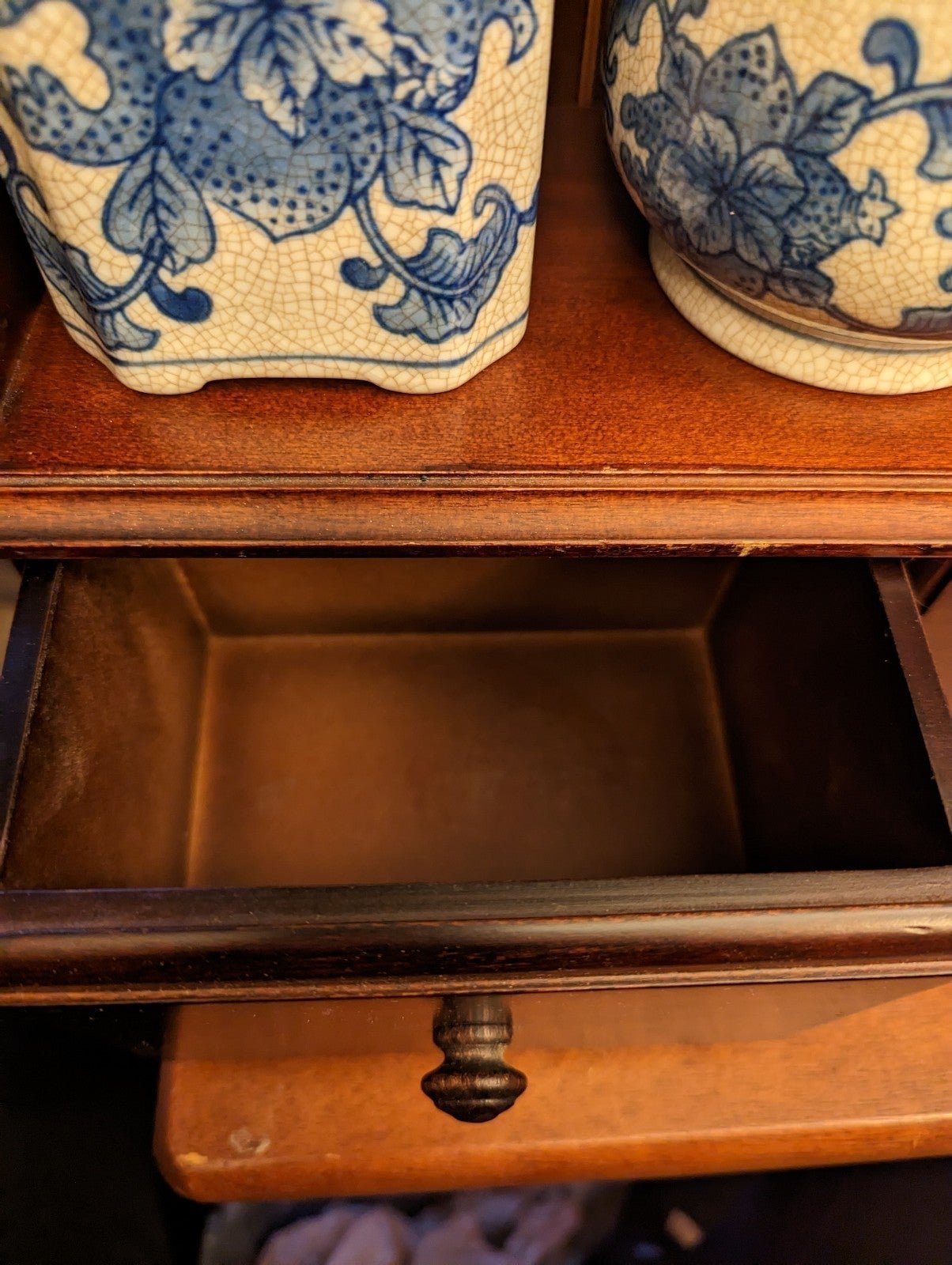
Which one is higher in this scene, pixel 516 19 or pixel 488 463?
pixel 516 19

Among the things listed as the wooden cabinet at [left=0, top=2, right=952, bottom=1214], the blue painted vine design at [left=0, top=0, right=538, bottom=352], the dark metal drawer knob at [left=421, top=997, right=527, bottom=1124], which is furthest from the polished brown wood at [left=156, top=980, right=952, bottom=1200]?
the blue painted vine design at [left=0, top=0, right=538, bottom=352]

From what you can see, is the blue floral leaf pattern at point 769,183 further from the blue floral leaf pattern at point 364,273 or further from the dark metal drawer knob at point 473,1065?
the dark metal drawer knob at point 473,1065

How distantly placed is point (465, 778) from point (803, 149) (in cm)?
41

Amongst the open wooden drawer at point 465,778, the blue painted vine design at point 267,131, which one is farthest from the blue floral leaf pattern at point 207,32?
the open wooden drawer at point 465,778

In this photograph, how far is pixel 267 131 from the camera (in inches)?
11.5

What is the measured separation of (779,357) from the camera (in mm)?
392

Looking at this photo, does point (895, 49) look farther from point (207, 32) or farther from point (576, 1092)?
point (576, 1092)

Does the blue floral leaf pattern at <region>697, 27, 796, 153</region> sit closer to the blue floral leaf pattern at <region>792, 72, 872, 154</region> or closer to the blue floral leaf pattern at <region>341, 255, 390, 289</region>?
the blue floral leaf pattern at <region>792, 72, 872, 154</region>

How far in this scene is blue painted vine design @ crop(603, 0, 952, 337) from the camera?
0.27 metres

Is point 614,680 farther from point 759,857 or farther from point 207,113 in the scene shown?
point 207,113

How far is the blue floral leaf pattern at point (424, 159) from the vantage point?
11.5 inches

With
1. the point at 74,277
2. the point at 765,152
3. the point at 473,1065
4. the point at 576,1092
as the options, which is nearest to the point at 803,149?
the point at 765,152

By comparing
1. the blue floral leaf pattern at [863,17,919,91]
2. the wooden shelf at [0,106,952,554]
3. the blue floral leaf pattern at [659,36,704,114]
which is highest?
the blue floral leaf pattern at [863,17,919,91]

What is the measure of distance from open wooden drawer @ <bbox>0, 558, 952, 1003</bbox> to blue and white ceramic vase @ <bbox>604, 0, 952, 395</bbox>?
0.17 metres
